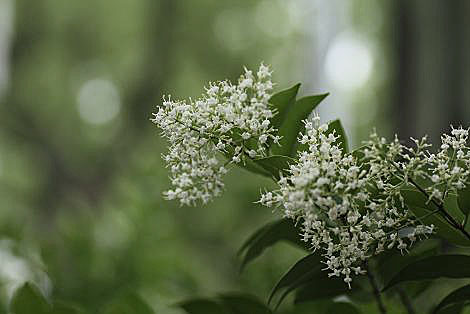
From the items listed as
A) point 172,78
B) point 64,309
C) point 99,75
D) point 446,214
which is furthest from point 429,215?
point 99,75

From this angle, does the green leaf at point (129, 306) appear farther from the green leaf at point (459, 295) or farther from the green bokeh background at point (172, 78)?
the green bokeh background at point (172, 78)

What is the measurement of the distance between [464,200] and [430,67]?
1.19 metres

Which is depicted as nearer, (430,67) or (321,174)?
(321,174)

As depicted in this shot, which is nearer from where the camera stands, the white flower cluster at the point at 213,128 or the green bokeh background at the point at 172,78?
the white flower cluster at the point at 213,128

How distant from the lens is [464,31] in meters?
1.41

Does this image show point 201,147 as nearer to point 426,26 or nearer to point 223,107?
point 223,107

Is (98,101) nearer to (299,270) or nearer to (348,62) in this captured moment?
(348,62)

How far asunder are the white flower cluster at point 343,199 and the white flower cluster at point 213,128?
3 centimetres

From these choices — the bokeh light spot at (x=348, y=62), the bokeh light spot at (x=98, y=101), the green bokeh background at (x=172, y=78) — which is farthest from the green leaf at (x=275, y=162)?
the bokeh light spot at (x=98, y=101)

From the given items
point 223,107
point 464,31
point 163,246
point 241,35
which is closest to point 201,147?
point 223,107

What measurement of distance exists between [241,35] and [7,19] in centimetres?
119

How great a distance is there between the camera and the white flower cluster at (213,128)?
34 centimetres

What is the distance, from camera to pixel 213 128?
1.14 ft

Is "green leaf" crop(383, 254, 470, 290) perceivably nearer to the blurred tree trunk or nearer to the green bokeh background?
the green bokeh background
